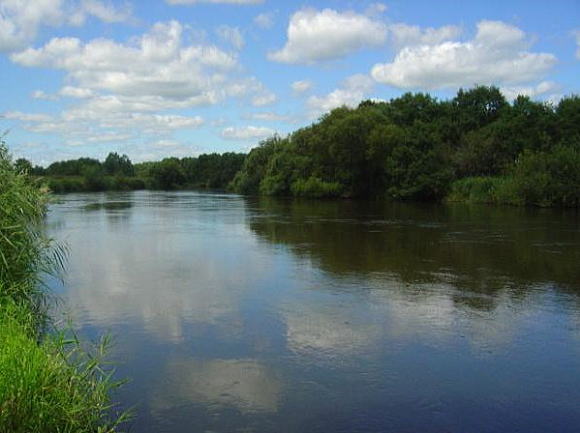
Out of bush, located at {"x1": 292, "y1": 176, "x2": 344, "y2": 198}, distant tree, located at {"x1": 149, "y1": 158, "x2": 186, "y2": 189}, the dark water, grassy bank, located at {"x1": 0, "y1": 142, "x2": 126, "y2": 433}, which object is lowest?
the dark water

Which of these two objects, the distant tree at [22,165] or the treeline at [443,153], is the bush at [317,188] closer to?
the treeline at [443,153]

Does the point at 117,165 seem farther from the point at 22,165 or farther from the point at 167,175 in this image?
the point at 22,165

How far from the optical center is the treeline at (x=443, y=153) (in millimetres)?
42000

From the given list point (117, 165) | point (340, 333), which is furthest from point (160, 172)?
point (340, 333)

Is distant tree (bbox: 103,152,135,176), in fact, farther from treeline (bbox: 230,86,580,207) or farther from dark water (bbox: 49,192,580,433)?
dark water (bbox: 49,192,580,433)

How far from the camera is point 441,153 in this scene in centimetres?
5512

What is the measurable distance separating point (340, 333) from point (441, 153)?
48.4 meters

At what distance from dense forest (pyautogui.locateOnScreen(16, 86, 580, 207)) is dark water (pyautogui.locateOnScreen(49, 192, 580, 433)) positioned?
23.7 m

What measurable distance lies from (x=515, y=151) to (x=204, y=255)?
133 feet

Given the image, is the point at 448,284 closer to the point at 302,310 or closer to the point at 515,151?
the point at 302,310

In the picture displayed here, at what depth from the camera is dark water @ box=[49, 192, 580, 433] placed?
6.43 m

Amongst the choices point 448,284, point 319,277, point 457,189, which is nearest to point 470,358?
point 448,284

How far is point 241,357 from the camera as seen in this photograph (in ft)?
26.8

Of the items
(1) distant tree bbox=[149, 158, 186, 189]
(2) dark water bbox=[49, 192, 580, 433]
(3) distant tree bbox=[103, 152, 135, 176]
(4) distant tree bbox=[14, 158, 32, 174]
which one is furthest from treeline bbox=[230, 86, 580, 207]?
(3) distant tree bbox=[103, 152, 135, 176]
